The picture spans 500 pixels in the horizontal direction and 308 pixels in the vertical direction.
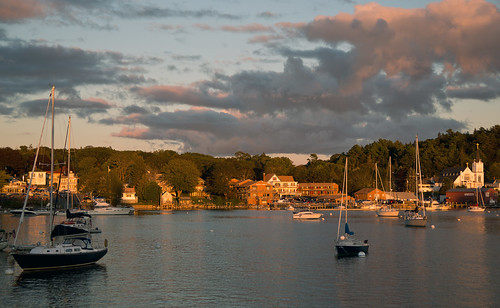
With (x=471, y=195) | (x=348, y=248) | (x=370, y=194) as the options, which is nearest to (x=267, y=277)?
(x=348, y=248)

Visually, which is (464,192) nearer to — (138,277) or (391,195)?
(391,195)

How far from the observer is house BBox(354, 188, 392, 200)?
18812 cm

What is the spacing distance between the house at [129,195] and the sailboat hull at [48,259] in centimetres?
11969

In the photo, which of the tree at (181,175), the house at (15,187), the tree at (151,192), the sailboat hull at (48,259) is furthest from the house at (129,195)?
the sailboat hull at (48,259)

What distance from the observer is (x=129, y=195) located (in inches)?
6353

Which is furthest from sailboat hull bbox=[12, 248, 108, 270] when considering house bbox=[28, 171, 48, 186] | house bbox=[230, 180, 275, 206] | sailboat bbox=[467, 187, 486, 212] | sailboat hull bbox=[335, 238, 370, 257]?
house bbox=[28, 171, 48, 186]

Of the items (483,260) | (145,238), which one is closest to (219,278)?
(483,260)

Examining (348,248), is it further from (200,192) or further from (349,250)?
(200,192)

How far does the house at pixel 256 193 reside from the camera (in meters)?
191

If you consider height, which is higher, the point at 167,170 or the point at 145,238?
the point at 167,170

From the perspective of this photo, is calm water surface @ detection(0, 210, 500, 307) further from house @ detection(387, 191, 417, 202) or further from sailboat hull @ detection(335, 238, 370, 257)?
house @ detection(387, 191, 417, 202)

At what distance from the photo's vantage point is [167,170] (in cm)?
16550

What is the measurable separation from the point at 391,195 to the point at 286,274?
151635 mm

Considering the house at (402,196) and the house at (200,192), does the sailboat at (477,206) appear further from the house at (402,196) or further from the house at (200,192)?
the house at (200,192)
